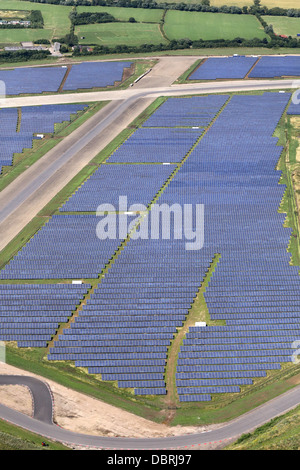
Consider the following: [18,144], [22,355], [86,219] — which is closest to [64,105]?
[18,144]

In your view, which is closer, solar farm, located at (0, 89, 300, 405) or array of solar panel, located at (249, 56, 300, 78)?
solar farm, located at (0, 89, 300, 405)

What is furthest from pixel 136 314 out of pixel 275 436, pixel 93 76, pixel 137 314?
pixel 93 76

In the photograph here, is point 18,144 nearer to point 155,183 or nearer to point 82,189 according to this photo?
point 82,189

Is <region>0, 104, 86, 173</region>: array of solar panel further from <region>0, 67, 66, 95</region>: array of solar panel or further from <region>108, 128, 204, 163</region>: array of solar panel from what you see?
<region>108, 128, 204, 163</region>: array of solar panel

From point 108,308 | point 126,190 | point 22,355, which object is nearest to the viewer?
point 22,355

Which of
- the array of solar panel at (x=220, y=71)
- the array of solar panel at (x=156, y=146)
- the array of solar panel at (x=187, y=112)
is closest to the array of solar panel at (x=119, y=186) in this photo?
the array of solar panel at (x=156, y=146)

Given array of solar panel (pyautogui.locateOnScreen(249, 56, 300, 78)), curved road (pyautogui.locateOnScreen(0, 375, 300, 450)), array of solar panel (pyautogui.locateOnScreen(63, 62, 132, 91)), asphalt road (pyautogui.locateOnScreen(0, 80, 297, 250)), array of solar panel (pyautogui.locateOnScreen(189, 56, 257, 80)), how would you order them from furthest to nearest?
array of solar panel (pyautogui.locateOnScreen(249, 56, 300, 78)) < array of solar panel (pyautogui.locateOnScreen(189, 56, 257, 80)) < array of solar panel (pyautogui.locateOnScreen(63, 62, 132, 91)) < asphalt road (pyautogui.locateOnScreen(0, 80, 297, 250)) < curved road (pyautogui.locateOnScreen(0, 375, 300, 450))

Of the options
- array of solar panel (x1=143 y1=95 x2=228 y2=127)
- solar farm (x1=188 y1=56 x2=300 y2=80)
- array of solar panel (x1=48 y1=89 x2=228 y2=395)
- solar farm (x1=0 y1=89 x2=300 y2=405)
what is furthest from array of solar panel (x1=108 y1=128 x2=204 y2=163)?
solar farm (x1=188 y1=56 x2=300 y2=80)
